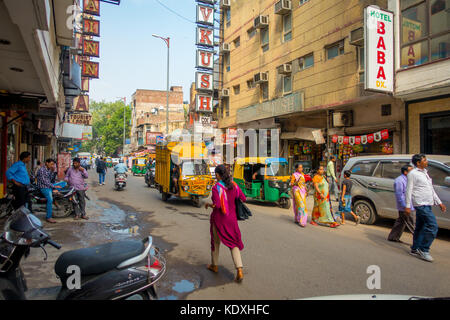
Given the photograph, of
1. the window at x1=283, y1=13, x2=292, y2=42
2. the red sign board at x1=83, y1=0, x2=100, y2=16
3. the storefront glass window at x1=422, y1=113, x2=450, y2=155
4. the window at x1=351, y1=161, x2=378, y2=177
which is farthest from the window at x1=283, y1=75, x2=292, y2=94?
the red sign board at x1=83, y1=0, x2=100, y2=16

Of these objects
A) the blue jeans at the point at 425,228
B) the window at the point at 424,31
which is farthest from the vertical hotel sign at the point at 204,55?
the blue jeans at the point at 425,228

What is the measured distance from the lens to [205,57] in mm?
25109

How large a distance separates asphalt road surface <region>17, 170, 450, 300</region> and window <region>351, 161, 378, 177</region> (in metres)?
1.55

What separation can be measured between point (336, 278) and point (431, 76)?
9.34 meters

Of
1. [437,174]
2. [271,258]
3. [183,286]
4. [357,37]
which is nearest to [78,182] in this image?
[183,286]

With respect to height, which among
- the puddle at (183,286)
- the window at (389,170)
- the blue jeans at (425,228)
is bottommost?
the puddle at (183,286)

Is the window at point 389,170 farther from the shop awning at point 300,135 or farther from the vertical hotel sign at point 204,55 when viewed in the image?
the vertical hotel sign at point 204,55

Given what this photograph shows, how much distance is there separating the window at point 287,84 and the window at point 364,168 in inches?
394

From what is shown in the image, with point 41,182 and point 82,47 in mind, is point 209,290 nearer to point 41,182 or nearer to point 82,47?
point 41,182

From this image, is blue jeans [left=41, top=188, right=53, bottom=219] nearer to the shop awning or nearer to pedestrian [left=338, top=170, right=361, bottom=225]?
pedestrian [left=338, top=170, right=361, bottom=225]

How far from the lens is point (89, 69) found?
62.8 feet

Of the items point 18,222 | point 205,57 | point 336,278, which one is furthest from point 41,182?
point 205,57

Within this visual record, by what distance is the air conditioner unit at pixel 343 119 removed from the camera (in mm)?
14562

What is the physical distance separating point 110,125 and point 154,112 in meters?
12.7
